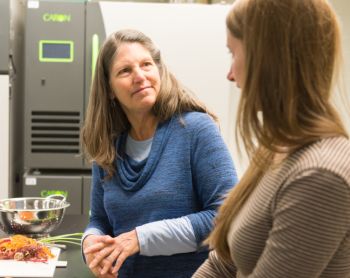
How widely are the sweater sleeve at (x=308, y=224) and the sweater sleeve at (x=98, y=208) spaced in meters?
0.81

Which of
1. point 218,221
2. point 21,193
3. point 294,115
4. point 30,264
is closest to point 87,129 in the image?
point 30,264

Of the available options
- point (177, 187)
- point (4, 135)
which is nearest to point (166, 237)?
point (177, 187)

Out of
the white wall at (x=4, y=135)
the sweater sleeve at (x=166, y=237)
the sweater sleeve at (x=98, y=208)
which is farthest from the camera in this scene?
the white wall at (x=4, y=135)

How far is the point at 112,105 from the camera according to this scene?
151 centimetres

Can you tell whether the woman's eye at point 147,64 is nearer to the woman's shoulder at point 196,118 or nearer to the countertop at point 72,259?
the woman's shoulder at point 196,118

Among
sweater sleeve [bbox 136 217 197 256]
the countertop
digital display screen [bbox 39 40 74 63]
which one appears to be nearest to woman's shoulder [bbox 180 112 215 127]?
sweater sleeve [bbox 136 217 197 256]

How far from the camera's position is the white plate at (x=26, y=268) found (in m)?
1.25

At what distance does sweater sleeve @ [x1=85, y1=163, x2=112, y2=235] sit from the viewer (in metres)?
1.44

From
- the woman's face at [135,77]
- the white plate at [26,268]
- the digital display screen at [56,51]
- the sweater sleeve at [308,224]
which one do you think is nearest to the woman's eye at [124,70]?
the woman's face at [135,77]

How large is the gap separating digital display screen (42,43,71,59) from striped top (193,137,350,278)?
2.07 m

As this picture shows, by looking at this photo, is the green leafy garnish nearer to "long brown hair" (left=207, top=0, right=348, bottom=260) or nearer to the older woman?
the older woman

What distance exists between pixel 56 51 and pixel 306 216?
2.19 m

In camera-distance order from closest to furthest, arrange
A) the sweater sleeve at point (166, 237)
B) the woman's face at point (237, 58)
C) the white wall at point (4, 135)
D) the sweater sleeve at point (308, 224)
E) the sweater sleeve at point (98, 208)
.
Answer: the sweater sleeve at point (308, 224), the woman's face at point (237, 58), the sweater sleeve at point (166, 237), the sweater sleeve at point (98, 208), the white wall at point (4, 135)

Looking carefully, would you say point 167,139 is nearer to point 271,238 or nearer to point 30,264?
point 30,264
